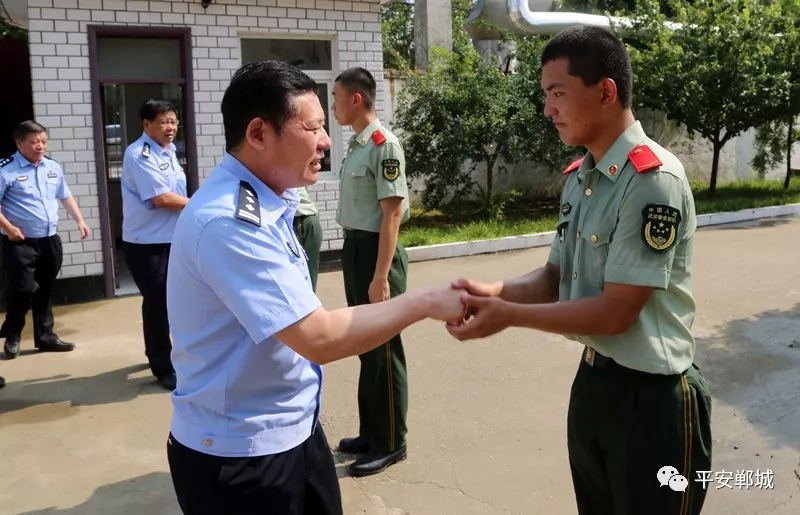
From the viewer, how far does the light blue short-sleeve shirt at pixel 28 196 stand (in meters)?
5.52

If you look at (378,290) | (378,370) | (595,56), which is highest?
(595,56)

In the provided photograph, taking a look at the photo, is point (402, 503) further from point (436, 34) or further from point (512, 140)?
point (436, 34)

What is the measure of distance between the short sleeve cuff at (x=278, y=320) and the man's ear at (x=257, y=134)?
0.39 metres

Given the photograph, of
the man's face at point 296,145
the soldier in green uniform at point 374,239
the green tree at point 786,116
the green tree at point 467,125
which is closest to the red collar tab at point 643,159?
the man's face at point 296,145

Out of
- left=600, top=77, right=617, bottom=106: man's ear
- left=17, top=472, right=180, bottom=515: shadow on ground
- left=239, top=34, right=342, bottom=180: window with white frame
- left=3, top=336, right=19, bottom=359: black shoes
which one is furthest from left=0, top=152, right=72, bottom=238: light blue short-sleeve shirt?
left=600, top=77, right=617, bottom=106: man's ear

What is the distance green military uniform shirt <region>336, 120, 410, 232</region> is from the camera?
3.59 m

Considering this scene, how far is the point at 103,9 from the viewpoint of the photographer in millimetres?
7109

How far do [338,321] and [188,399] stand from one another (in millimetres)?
416

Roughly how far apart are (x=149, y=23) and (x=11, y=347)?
3.56 metres

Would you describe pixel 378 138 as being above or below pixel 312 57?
below

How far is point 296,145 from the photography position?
173 centimetres

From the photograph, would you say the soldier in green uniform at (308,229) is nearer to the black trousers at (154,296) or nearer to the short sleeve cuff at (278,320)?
the black trousers at (154,296)

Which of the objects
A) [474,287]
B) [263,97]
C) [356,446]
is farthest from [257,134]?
[356,446]

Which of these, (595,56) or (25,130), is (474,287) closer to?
(595,56)
